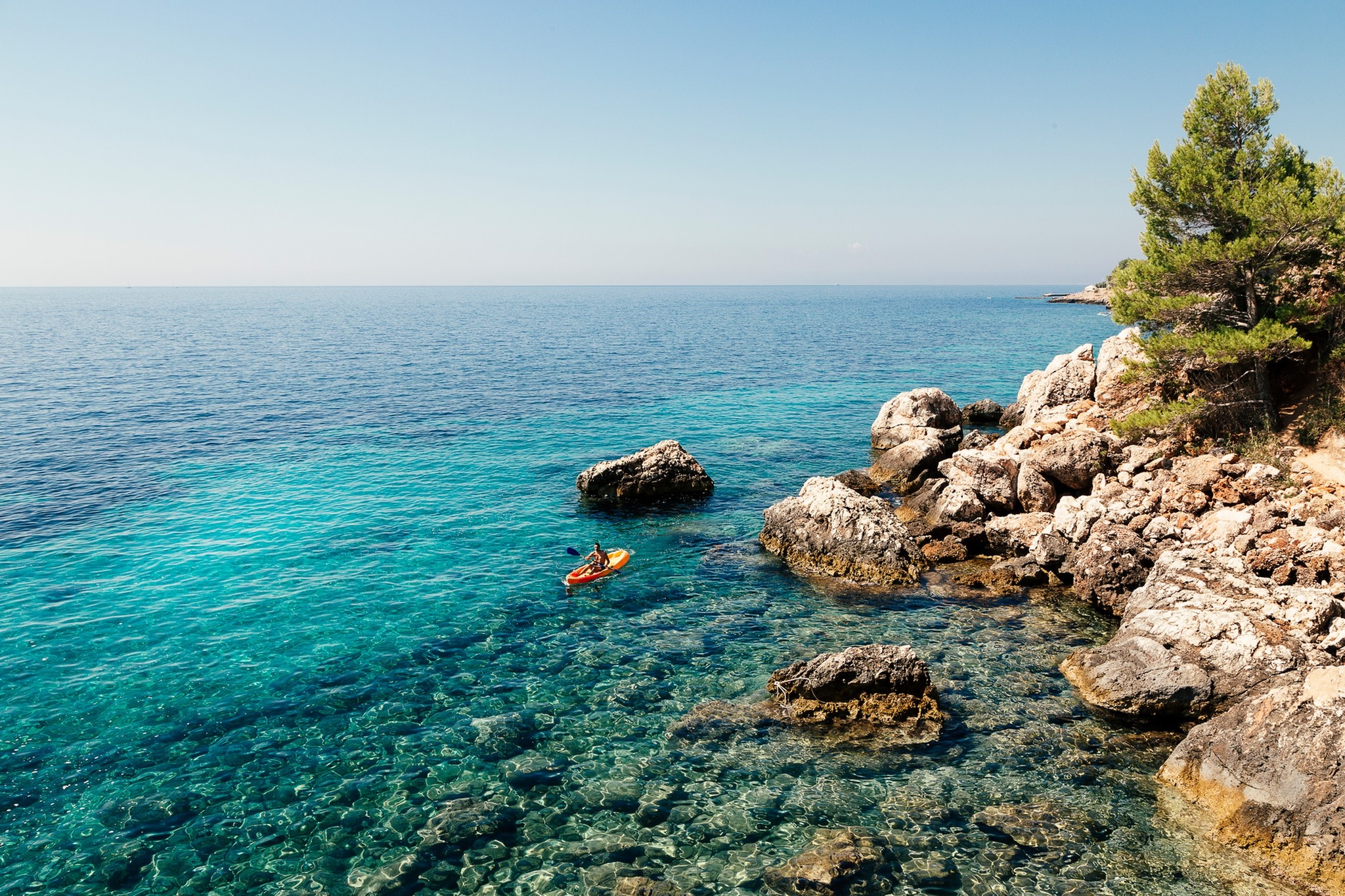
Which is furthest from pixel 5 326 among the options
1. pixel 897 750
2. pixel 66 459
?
pixel 897 750

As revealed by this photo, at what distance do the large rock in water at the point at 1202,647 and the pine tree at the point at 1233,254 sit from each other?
12.1 meters

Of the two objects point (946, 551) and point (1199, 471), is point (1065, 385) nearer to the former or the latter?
point (1199, 471)

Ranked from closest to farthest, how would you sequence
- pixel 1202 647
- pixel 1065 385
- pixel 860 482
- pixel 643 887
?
pixel 643 887 → pixel 1202 647 → pixel 860 482 → pixel 1065 385

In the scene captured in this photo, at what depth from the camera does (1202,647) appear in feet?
63.3

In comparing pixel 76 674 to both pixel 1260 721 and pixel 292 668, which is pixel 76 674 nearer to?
pixel 292 668

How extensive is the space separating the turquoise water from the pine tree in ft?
46.5

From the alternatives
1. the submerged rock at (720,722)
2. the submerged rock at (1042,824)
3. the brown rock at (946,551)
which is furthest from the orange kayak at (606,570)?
the submerged rock at (1042,824)

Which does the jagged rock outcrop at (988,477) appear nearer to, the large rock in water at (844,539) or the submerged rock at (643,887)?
the large rock in water at (844,539)

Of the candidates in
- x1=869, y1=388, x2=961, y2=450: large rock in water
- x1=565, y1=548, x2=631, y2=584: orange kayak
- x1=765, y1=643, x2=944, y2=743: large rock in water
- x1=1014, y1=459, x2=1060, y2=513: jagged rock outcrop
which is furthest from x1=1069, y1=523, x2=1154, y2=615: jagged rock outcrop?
x1=869, y1=388, x2=961, y2=450: large rock in water

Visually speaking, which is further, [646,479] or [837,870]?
[646,479]

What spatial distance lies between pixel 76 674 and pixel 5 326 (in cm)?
17716

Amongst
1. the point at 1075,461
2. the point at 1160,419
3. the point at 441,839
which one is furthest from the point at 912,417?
the point at 441,839

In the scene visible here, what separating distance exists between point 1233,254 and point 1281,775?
22.5m

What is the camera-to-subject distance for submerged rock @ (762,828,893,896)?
44.7 feet
